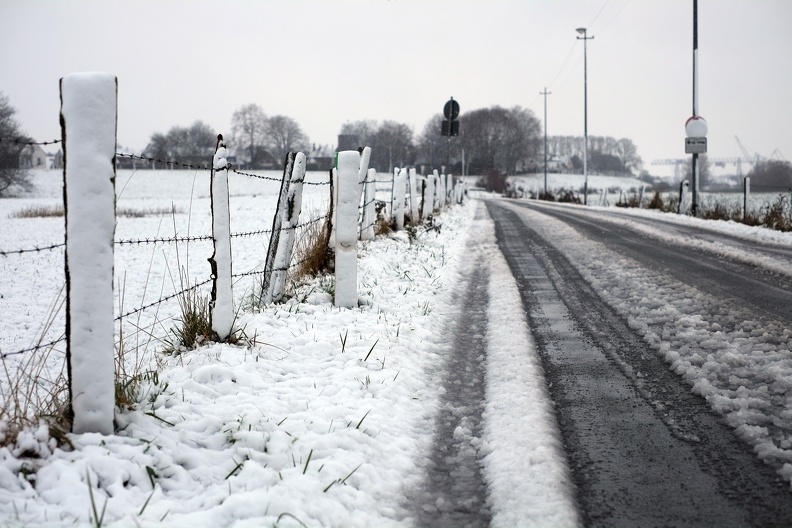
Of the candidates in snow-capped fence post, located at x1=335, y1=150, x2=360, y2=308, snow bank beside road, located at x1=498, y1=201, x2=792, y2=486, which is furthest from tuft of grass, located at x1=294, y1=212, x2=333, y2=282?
snow bank beside road, located at x1=498, y1=201, x2=792, y2=486

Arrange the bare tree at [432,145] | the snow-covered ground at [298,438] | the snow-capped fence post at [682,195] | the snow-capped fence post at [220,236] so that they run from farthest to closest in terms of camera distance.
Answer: the bare tree at [432,145], the snow-capped fence post at [682,195], the snow-capped fence post at [220,236], the snow-covered ground at [298,438]

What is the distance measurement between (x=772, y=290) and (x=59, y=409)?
684cm

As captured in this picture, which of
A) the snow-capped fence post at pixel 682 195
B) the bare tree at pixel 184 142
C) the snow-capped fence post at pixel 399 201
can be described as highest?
the bare tree at pixel 184 142

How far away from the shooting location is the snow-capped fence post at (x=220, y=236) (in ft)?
14.1

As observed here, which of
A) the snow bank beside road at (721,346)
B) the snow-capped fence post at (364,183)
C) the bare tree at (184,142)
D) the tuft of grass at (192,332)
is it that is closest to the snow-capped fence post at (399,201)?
the snow-capped fence post at (364,183)

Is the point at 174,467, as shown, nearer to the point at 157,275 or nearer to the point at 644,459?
the point at 644,459

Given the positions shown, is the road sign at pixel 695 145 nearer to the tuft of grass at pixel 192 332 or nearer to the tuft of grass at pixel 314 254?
the tuft of grass at pixel 314 254

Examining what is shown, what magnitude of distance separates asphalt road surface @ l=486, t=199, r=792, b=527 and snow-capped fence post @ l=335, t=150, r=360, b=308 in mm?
1777

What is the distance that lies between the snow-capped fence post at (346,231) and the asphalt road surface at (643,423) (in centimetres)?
178

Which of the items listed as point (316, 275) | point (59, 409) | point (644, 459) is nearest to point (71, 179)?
point (59, 409)

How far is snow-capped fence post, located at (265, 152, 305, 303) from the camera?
6.00 m

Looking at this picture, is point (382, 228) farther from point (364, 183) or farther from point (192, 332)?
point (192, 332)

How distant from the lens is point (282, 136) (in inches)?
4045

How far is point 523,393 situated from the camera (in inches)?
149
